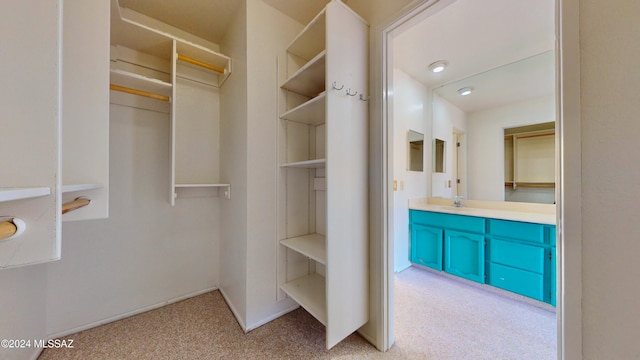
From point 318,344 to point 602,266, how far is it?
4.92 ft

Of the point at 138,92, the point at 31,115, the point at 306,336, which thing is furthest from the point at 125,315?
the point at 31,115

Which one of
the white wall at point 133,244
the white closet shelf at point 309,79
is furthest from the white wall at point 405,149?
the white wall at point 133,244

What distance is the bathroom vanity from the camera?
1853 mm

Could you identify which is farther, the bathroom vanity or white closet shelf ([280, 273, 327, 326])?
the bathroom vanity

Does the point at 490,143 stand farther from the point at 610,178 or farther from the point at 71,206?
the point at 71,206

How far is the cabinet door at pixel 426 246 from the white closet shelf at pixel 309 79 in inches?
85.3

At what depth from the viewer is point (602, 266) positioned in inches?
28.7

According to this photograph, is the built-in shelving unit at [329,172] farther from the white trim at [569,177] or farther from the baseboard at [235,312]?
the white trim at [569,177]

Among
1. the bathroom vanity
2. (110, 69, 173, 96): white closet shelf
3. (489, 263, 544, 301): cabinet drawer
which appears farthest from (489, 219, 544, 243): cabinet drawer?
(110, 69, 173, 96): white closet shelf

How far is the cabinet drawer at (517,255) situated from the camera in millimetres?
1871

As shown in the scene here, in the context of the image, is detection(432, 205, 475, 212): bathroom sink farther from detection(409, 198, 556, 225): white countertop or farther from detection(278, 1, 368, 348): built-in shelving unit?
detection(278, 1, 368, 348): built-in shelving unit

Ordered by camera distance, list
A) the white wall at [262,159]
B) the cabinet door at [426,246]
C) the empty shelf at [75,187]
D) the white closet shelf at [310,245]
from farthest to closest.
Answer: the cabinet door at [426,246] < the white wall at [262,159] < the white closet shelf at [310,245] < the empty shelf at [75,187]

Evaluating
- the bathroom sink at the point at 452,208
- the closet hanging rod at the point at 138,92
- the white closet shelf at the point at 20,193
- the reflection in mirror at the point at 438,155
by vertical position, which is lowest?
the bathroom sink at the point at 452,208

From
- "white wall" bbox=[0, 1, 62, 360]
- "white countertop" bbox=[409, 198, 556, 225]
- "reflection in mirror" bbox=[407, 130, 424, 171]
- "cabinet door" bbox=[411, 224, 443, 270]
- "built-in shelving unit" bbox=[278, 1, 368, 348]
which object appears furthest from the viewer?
"reflection in mirror" bbox=[407, 130, 424, 171]
